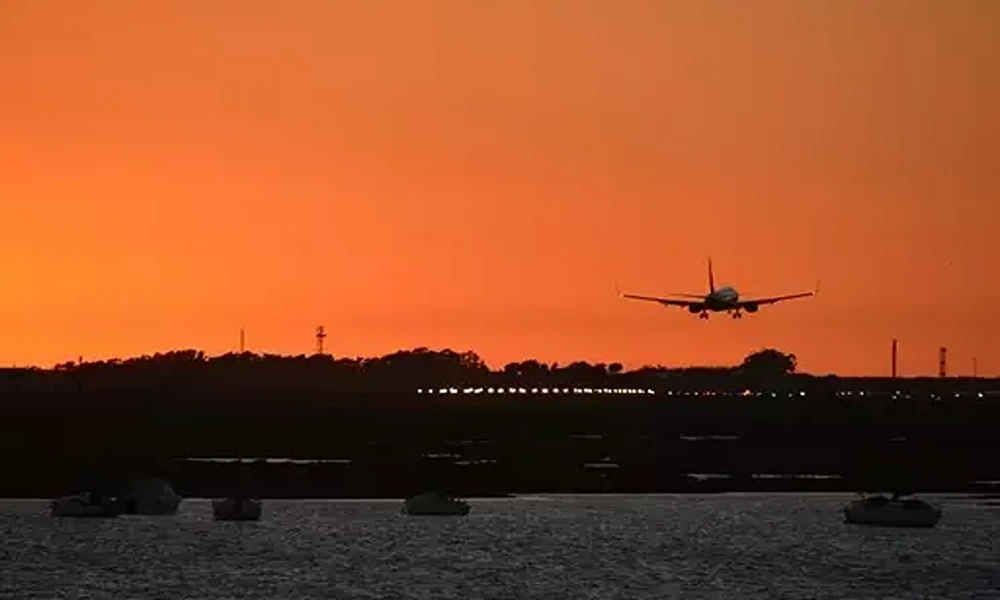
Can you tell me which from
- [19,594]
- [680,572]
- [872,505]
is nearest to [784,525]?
[872,505]

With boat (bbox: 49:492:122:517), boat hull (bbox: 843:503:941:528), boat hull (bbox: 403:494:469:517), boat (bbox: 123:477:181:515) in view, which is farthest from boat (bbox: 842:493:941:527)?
boat (bbox: 49:492:122:517)

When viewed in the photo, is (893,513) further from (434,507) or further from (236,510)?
(236,510)

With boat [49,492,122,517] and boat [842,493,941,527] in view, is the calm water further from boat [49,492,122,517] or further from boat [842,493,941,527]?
boat [842,493,941,527]

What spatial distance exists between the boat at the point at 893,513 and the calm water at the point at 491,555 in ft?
3.70

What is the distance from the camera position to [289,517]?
18850cm

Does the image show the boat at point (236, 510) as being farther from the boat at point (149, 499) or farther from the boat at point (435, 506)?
the boat at point (435, 506)

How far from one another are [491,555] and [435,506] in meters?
23.8

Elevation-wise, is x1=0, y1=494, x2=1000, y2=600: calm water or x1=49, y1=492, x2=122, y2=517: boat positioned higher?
x1=49, y1=492, x2=122, y2=517: boat

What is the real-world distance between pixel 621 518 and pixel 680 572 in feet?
126

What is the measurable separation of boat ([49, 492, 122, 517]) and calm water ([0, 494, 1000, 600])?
721 millimetres

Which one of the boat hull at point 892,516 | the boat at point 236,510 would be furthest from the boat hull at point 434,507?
the boat hull at point 892,516

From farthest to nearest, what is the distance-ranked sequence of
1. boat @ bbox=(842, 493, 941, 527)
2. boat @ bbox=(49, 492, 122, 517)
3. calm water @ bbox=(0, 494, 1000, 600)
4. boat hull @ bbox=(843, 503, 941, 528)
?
1. boat @ bbox=(842, 493, 941, 527)
2. boat hull @ bbox=(843, 503, 941, 528)
3. boat @ bbox=(49, 492, 122, 517)
4. calm water @ bbox=(0, 494, 1000, 600)

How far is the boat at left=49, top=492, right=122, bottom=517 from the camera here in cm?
18125

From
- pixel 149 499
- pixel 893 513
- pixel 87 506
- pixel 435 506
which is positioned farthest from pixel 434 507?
pixel 893 513
